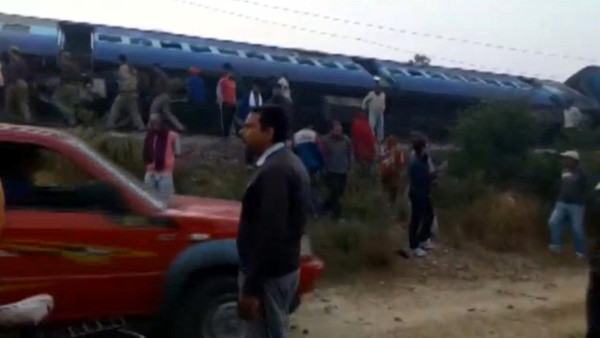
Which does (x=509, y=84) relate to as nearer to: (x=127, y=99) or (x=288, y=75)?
(x=288, y=75)

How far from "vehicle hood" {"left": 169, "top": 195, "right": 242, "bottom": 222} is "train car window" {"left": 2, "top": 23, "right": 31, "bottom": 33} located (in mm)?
15459

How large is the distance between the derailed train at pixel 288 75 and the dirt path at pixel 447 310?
7.94 meters

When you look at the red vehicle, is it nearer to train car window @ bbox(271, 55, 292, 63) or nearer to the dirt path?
the dirt path

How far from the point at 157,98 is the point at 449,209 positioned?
728 centimetres

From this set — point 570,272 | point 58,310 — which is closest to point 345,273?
point 570,272

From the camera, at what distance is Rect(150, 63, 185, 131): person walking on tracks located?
796 inches

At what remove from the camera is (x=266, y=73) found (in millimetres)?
24188

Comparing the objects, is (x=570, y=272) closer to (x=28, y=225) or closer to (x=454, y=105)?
(x=28, y=225)

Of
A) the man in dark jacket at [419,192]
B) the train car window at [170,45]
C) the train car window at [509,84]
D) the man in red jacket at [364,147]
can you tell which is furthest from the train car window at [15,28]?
the train car window at [509,84]

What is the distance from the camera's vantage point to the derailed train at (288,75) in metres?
21.9

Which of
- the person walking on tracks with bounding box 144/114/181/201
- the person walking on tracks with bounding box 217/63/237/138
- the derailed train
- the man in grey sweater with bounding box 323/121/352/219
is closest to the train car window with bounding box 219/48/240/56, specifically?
the derailed train

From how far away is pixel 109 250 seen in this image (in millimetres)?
6844

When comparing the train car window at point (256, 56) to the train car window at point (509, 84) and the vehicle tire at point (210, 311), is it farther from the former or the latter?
the vehicle tire at point (210, 311)

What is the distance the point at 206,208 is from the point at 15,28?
1616cm
